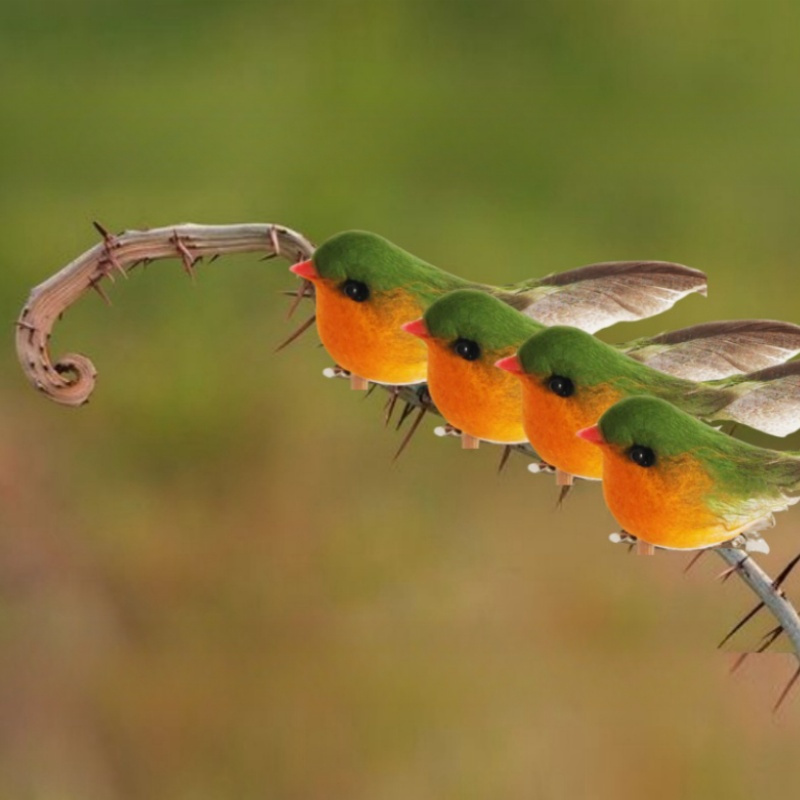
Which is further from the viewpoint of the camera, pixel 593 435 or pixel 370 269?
pixel 370 269

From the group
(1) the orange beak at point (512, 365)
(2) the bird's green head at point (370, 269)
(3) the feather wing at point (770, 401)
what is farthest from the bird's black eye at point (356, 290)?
(3) the feather wing at point (770, 401)

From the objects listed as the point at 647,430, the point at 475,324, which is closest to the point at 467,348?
the point at 475,324

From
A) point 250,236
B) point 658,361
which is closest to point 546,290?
point 658,361

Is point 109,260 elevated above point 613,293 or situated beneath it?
situated beneath

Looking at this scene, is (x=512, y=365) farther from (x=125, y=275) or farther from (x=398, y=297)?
(x=125, y=275)

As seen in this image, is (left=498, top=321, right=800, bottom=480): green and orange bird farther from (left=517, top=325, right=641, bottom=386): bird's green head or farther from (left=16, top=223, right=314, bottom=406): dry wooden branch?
(left=16, top=223, right=314, bottom=406): dry wooden branch

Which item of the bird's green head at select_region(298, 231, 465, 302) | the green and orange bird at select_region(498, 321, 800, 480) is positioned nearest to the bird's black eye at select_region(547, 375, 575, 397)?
the green and orange bird at select_region(498, 321, 800, 480)
